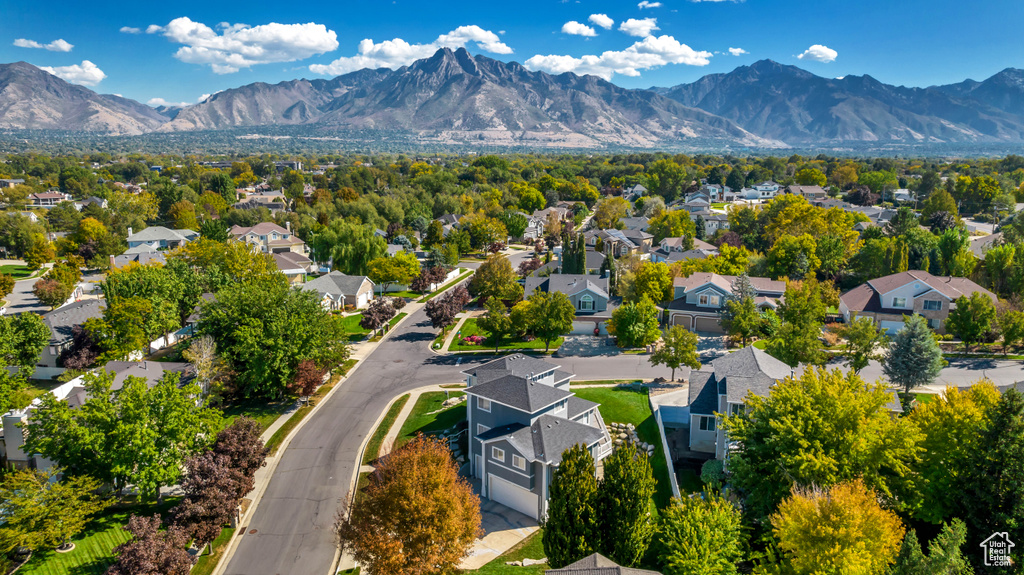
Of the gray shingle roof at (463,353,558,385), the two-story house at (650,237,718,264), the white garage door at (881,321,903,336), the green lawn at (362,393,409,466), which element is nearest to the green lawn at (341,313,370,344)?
the green lawn at (362,393,409,466)

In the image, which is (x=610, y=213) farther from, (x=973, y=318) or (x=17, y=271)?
(x=17, y=271)

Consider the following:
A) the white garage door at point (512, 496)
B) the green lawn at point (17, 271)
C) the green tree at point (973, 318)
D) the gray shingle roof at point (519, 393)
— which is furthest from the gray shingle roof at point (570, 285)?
the green lawn at point (17, 271)

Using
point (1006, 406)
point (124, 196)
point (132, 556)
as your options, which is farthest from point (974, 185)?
point (124, 196)

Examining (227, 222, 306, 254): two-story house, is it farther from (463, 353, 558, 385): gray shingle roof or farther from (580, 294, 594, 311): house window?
(463, 353, 558, 385): gray shingle roof

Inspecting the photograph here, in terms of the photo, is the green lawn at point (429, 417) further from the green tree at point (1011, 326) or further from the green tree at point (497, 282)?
the green tree at point (1011, 326)

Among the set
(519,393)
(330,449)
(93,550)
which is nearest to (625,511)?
Result: (519,393)

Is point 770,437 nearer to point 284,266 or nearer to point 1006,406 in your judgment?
point 1006,406
